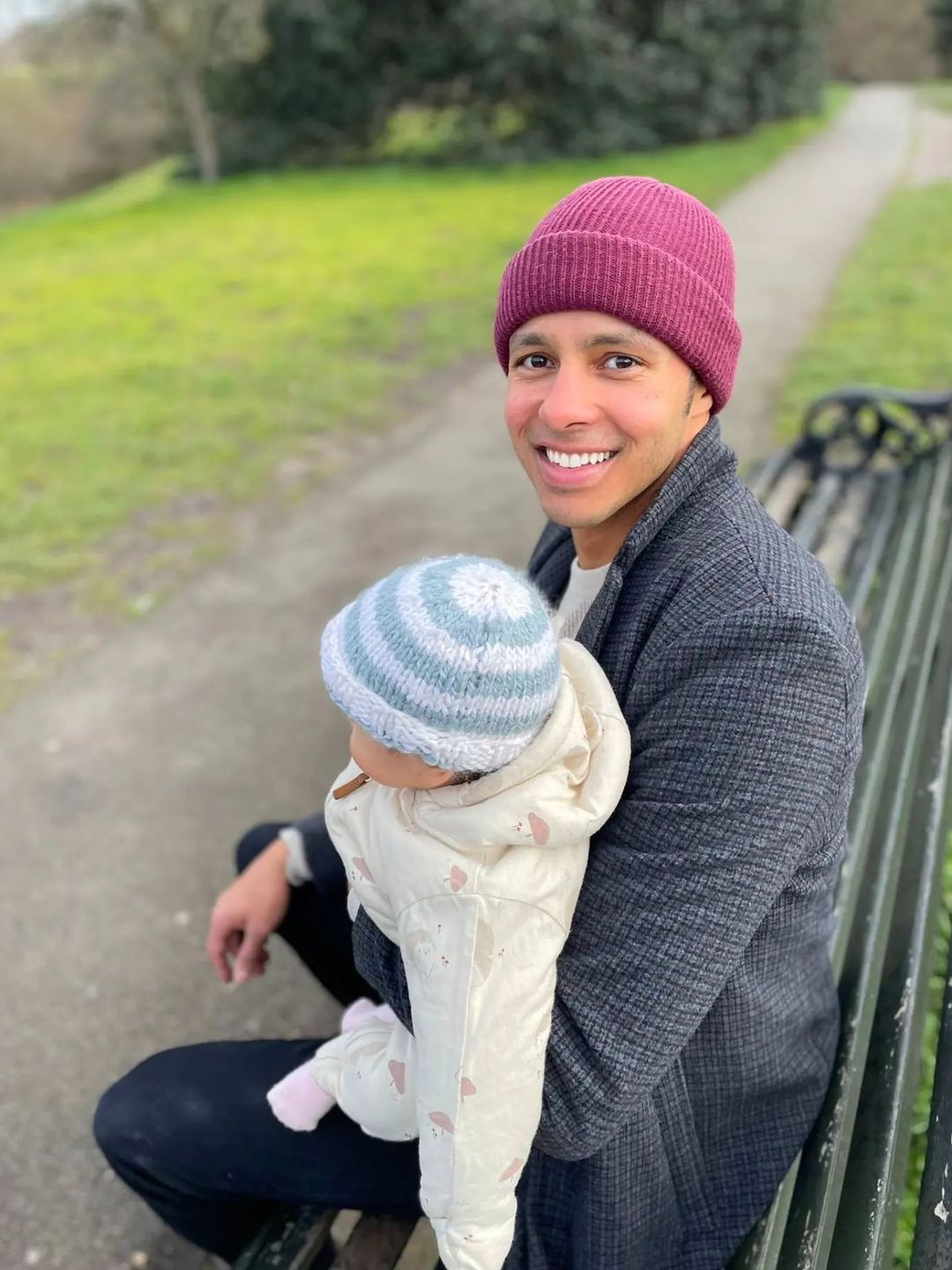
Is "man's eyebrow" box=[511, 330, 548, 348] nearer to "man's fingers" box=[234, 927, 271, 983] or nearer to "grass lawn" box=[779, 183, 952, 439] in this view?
"man's fingers" box=[234, 927, 271, 983]

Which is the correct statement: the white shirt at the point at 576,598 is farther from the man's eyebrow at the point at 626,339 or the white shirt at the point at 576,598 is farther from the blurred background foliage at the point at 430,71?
the blurred background foliage at the point at 430,71

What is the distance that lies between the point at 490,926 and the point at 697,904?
0.81 ft

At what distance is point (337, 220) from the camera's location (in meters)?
13.2

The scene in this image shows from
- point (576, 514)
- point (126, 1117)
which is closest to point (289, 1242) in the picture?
point (126, 1117)

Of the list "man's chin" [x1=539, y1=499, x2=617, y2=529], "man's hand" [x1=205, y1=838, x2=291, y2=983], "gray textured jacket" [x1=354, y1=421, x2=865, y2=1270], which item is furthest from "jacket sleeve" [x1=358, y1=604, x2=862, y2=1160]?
"man's hand" [x1=205, y1=838, x2=291, y2=983]

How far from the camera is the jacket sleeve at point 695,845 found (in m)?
1.21

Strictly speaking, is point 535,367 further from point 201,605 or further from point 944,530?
point 201,605

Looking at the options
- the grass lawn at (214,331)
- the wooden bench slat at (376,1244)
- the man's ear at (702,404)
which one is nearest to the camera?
the man's ear at (702,404)

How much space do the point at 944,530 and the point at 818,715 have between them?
7.53 ft

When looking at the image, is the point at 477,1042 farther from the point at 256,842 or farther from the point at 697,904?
the point at 256,842

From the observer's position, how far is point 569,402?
1.46 m

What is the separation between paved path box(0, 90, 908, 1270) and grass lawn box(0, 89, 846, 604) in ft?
2.83

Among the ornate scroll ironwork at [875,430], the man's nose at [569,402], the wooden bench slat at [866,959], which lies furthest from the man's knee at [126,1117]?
the ornate scroll ironwork at [875,430]

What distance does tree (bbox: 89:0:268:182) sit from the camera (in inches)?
672
